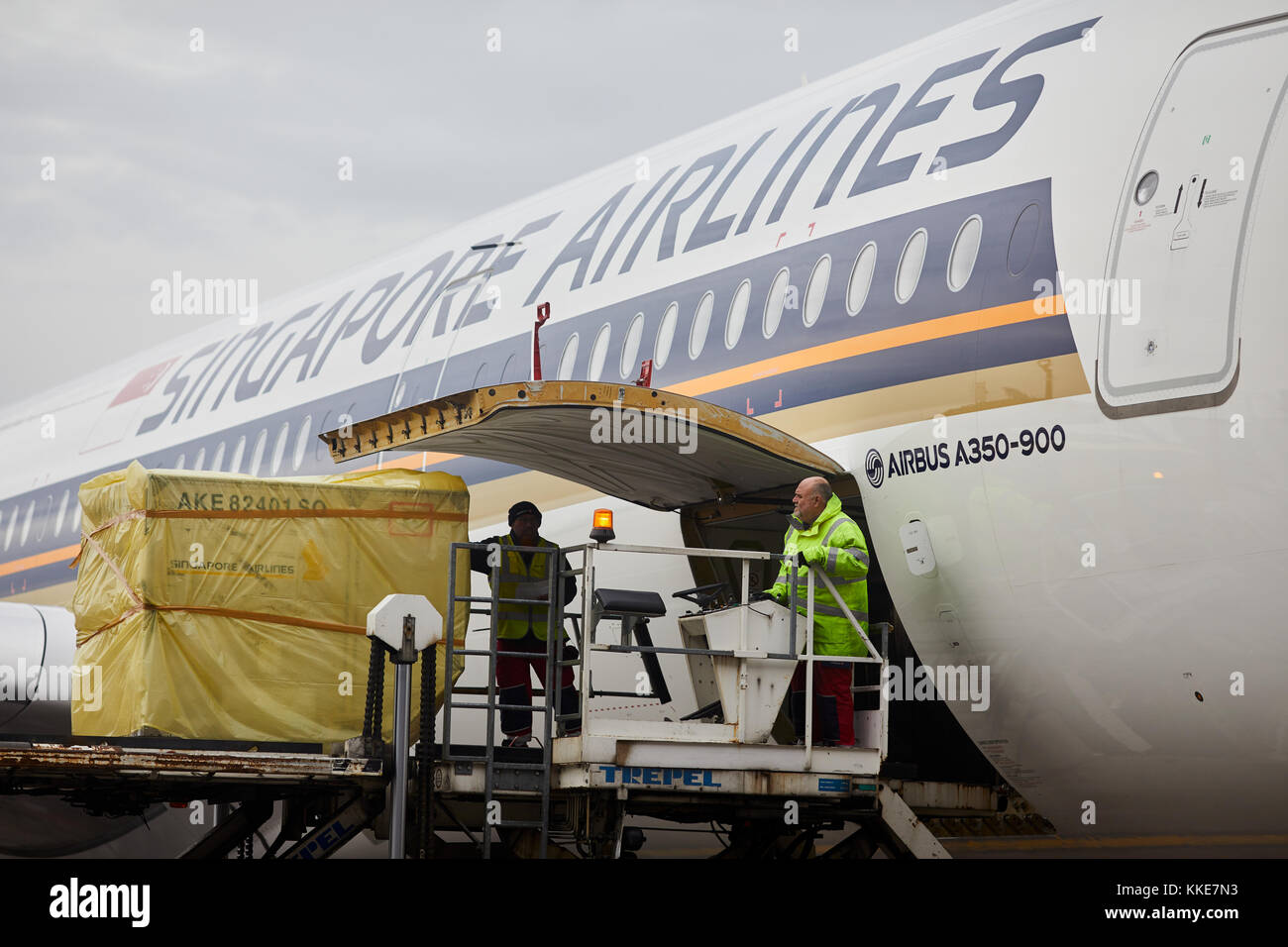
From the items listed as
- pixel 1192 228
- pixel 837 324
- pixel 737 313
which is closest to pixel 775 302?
pixel 737 313

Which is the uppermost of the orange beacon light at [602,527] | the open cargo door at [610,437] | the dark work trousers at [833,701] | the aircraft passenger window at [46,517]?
the aircraft passenger window at [46,517]

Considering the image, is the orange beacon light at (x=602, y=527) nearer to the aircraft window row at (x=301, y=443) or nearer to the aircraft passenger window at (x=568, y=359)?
the aircraft passenger window at (x=568, y=359)

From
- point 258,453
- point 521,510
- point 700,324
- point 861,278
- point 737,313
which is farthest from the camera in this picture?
point 258,453

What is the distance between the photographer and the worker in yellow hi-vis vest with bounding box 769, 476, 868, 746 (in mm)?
7727

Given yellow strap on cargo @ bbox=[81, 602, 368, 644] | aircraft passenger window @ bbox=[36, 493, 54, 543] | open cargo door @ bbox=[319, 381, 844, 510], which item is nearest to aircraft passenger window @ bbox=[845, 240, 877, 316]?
open cargo door @ bbox=[319, 381, 844, 510]

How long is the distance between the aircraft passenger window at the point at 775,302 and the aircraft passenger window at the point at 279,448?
6.33 metres

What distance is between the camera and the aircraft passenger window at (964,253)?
7898mm

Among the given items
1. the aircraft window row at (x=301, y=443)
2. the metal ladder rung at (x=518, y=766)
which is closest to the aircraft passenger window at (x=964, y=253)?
the metal ladder rung at (x=518, y=766)

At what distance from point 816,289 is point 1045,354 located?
1916 millimetres

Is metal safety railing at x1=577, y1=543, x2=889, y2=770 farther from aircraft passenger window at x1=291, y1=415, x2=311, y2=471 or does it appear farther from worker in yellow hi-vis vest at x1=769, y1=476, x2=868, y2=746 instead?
aircraft passenger window at x1=291, y1=415, x2=311, y2=471

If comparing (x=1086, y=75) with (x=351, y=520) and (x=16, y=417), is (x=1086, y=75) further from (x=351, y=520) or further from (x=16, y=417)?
(x=16, y=417)

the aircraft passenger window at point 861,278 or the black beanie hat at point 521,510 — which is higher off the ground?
the aircraft passenger window at point 861,278

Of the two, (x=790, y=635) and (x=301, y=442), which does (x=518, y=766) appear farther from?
(x=301, y=442)

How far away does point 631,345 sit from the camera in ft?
34.3
